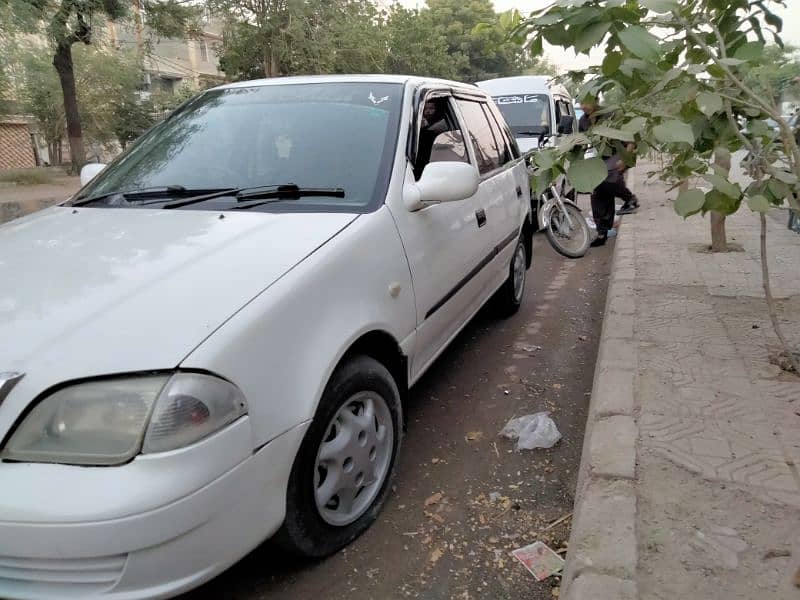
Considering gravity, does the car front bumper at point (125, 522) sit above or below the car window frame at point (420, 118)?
below

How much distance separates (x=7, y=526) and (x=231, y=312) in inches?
30.1

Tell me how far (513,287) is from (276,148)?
2620 mm

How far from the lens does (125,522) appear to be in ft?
5.24

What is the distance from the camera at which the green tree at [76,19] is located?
14.4 meters

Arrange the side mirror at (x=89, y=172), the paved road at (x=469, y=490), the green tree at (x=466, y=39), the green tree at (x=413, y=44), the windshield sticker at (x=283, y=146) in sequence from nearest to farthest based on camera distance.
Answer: the paved road at (x=469, y=490), the windshield sticker at (x=283, y=146), the side mirror at (x=89, y=172), the green tree at (x=413, y=44), the green tree at (x=466, y=39)

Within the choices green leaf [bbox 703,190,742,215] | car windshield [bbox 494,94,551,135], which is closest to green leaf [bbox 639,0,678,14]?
green leaf [bbox 703,190,742,215]

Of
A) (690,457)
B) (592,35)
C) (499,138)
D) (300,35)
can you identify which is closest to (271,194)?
(592,35)

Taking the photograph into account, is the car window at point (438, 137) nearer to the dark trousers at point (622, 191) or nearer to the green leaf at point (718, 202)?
the green leaf at point (718, 202)

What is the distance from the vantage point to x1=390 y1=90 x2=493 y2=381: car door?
291 cm

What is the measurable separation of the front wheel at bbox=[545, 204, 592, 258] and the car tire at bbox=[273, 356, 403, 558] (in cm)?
485

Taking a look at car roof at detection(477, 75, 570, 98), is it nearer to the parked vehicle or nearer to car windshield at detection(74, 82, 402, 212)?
the parked vehicle

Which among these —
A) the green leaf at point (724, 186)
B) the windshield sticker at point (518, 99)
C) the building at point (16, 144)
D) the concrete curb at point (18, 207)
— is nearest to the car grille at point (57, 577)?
the green leaf at point (724, 186)

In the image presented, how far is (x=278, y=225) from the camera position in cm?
246

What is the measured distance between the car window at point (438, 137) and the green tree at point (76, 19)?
12.5 metres
